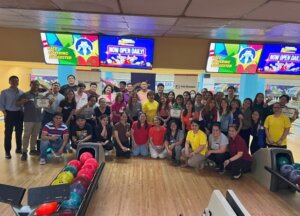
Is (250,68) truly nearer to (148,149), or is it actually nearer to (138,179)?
(148,149)

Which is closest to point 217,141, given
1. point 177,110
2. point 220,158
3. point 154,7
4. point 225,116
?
point 220,158

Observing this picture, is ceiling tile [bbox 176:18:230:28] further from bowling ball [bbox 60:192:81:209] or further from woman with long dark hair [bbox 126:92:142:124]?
bowling ball [bbox 60:192:81:209]

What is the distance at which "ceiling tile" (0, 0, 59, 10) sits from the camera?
9.25 ft

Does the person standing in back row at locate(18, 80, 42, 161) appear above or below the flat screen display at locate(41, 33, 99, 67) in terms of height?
below

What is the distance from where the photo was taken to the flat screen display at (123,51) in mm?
4574

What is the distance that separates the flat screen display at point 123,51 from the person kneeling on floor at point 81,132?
0.99m

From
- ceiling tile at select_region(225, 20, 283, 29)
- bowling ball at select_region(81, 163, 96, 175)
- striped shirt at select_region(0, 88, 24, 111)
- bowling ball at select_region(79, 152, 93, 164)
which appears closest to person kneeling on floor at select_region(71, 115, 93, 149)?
striped shirt at select_region(0, 88, 24, 111)

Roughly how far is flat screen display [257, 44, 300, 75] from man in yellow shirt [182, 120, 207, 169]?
5.22 feet

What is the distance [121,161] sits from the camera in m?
4.62

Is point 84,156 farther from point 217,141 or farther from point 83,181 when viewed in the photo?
point 217,141

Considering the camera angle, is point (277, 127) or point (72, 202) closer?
point (72, 202)

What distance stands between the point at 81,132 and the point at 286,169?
119 inches

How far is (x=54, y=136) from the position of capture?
434cm

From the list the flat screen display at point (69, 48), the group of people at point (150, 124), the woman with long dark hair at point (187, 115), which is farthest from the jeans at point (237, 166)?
the flat screen display at point (69, 48)
